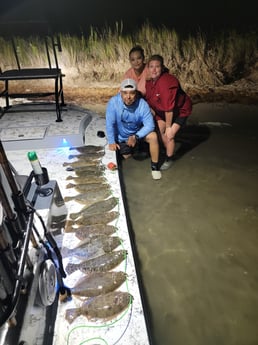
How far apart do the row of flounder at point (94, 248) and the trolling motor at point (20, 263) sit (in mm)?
198

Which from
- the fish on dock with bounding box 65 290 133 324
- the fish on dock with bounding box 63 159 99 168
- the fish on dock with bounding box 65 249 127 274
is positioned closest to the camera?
the fish on dock with bounding box 65 290 133 324

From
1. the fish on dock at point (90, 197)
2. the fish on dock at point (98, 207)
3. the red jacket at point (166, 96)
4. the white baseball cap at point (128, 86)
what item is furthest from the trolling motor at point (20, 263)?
the red jacket at point (166, 96)

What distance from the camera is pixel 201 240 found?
2.69 metres

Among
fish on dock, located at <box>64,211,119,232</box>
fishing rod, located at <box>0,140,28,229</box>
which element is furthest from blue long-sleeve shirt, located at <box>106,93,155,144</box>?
fishing rod, located at <box>0,140,28,229</box>

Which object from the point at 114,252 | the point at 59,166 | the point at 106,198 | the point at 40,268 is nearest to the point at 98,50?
the point at 59,166

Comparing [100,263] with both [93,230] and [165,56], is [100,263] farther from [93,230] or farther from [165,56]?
[165,56]

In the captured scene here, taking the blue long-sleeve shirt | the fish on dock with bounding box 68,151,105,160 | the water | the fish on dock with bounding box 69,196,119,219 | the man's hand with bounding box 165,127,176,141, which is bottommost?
the water

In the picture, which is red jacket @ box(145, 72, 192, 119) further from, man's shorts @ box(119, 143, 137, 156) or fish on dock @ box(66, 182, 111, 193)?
fish on dock @ box(66, 182, 111, 193)

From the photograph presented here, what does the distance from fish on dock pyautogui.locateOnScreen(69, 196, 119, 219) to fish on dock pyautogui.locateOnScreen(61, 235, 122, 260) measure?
0.36 m

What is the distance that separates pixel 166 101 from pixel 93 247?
1.99 meters

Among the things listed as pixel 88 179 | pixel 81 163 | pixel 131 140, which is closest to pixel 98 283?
pixel 88 179

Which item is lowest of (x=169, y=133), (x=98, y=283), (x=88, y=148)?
(x=98, y=283)

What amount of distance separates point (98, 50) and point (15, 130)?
11.2 feet

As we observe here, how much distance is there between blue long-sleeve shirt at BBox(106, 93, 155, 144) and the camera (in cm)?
336
